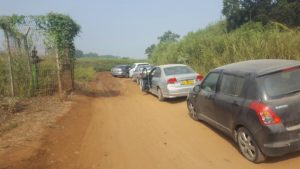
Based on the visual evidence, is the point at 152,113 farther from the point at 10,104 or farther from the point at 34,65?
the point at 34,65

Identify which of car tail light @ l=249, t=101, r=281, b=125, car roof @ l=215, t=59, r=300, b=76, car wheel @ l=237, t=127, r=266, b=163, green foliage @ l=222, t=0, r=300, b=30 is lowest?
car wheel @ l=237, t=127, r=266, b=163

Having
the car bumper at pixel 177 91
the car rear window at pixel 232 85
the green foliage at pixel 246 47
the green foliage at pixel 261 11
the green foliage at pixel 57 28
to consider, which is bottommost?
the car bumper at pixel 177 91

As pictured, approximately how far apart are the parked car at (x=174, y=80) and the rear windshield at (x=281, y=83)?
6690 millimetres

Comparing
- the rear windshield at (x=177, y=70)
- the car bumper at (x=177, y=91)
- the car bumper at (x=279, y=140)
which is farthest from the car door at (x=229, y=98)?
the rear windshield at (x=177, y=70)

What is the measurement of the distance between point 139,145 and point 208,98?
212cm

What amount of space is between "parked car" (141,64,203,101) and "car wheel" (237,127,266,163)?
6.37 meters

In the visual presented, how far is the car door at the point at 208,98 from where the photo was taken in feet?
23.6

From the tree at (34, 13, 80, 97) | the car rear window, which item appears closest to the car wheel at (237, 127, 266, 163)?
the car rear window

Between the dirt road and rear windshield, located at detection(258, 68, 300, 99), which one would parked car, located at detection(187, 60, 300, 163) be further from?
the dirt road

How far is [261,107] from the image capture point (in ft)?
17.0

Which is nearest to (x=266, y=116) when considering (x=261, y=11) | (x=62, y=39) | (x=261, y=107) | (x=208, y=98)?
(x=261, y=107)

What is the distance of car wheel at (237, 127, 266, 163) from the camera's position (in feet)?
17.4

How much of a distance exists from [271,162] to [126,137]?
3647 millimetres

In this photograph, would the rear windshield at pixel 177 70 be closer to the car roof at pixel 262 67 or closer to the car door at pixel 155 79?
the car door at pixel 155 79
